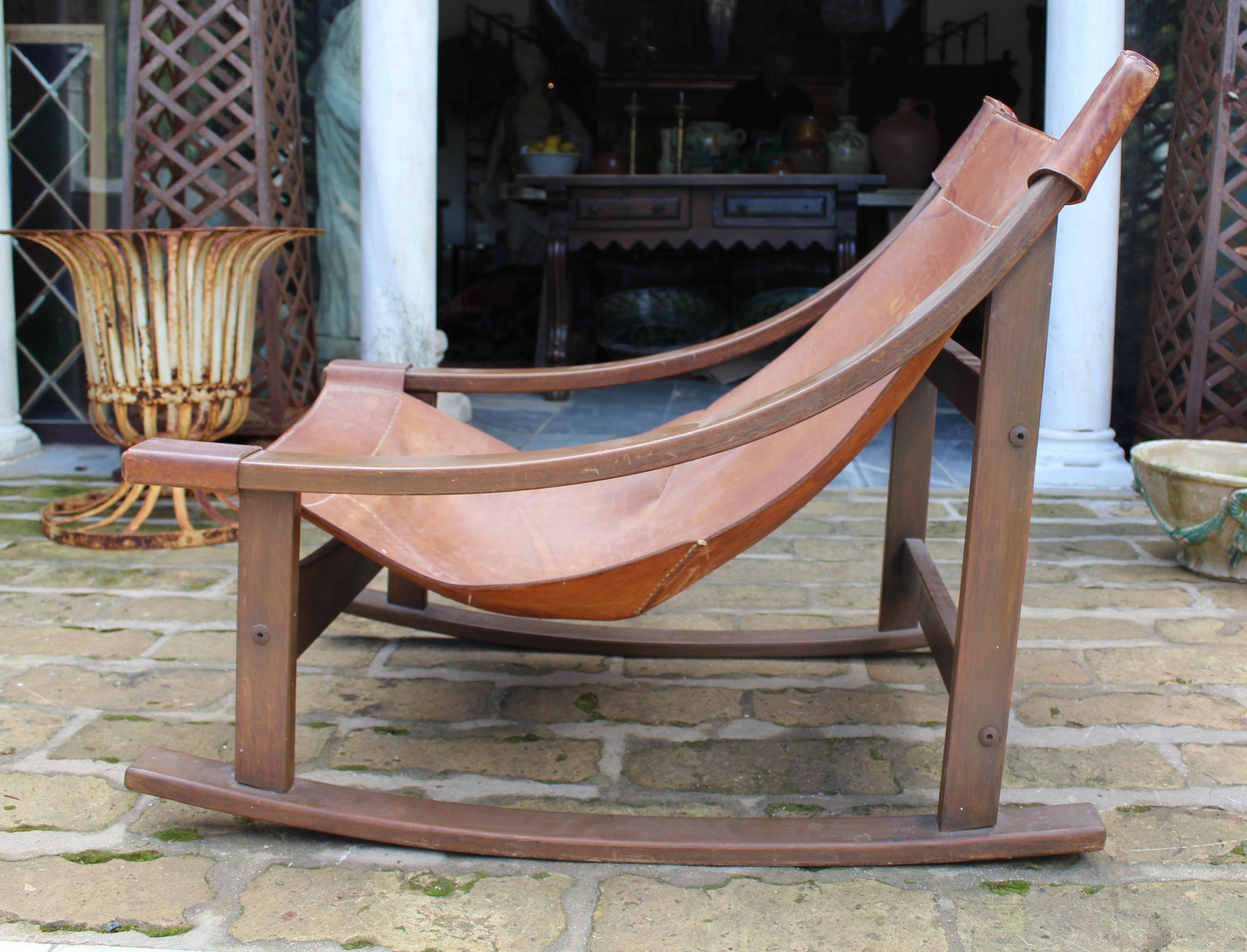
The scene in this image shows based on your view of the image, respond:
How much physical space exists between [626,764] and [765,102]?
5714 millimetres

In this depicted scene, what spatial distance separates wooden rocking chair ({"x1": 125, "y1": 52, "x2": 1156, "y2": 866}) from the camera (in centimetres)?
124

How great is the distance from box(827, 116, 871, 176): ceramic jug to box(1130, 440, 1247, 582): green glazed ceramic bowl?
9.36 ft

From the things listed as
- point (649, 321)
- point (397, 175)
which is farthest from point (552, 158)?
point (397, 175)

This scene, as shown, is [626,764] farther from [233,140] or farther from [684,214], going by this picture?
[684,214]

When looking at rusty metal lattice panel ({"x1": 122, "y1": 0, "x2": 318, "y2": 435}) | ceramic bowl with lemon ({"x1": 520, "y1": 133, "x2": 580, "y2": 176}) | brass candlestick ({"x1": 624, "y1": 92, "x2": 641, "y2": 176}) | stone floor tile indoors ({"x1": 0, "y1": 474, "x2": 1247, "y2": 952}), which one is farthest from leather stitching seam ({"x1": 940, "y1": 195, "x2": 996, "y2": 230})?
brass candlestick ({"x1": 624, "y1": 92, "x2": 641, "y2": 176})

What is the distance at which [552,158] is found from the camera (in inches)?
192

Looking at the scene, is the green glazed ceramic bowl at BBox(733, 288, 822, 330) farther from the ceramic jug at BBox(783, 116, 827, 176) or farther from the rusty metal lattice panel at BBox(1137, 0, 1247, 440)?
the rusty metal lattice panel at BBox(1137, 0, 1247, 440)

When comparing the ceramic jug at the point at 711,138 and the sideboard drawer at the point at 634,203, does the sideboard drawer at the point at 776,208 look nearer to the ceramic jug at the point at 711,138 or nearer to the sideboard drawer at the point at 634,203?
the sideboard drawer at the point at 634,203

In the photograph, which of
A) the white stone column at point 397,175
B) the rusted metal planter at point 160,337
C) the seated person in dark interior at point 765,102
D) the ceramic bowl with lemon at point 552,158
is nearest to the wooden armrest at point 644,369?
the rusted metal planter at point 160,337

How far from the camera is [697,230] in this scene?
185 inches

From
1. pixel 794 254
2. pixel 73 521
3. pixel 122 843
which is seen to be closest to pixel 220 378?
pixel 73 521

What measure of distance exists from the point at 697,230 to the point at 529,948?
12.7 feet

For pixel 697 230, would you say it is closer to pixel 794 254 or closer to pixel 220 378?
pixel 794 254

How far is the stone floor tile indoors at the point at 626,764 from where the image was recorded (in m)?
1.23
